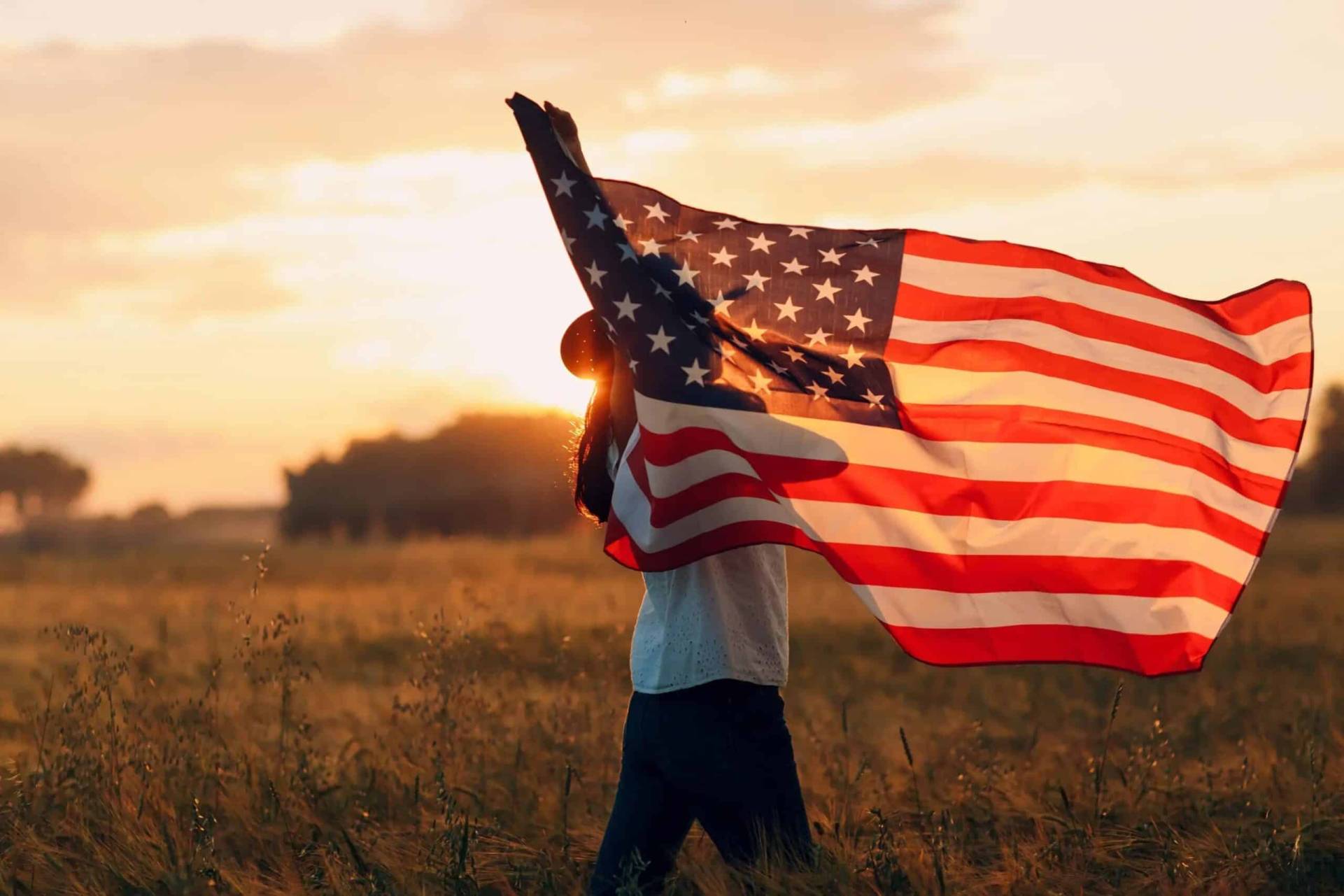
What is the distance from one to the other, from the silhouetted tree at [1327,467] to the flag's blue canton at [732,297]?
175 ft

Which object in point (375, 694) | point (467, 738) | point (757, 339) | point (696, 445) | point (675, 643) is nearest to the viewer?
point (675, 643)

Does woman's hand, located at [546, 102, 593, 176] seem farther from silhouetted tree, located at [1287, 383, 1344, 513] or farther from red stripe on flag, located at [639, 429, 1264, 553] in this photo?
silhouetted tree, located at [1287, 383, 1344, 513]

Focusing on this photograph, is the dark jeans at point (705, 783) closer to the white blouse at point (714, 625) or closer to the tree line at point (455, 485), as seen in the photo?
the white blouse at point (714, 625)

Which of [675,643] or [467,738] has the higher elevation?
[675,643]

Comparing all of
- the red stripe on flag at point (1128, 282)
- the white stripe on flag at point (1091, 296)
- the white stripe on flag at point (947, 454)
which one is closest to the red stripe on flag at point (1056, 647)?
the white stripe on flag at point (947, 454)

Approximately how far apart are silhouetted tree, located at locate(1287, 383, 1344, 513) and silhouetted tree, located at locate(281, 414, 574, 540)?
28.9 m

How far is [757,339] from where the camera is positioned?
16.0 feet

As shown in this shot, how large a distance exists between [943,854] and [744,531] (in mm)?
1505

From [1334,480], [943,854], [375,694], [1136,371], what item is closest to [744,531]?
[943,854]

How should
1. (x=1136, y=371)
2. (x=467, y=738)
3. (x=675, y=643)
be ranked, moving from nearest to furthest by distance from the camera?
(x=675, y=643)
(x=1136, y=371)
(x=467, y=738)

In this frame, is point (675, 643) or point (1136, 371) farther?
point (1136, 371)

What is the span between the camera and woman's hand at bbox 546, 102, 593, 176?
4797 millimetres

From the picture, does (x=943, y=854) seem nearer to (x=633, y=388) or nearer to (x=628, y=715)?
(x=628, y=715)

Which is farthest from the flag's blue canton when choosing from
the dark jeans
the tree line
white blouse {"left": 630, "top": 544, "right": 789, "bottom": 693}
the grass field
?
the tree line
